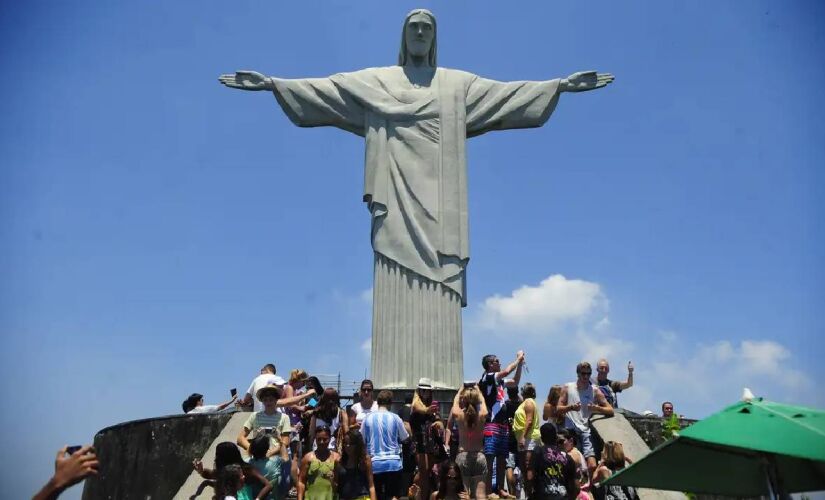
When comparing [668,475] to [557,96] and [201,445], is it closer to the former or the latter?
[201,445]

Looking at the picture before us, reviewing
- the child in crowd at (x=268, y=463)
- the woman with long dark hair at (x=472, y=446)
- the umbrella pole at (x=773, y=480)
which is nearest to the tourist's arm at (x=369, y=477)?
the child in crowd at (x=268, y=463)

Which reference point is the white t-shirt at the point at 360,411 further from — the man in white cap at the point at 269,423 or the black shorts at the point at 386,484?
the man in white cap at the point at 269,423

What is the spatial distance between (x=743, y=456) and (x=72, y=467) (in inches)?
169

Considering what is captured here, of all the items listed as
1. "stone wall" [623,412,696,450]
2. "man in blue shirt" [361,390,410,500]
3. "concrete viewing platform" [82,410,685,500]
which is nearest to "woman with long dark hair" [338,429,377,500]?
"man in blue shirt" [361,390,410,500]

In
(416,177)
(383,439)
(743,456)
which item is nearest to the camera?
(743,456)

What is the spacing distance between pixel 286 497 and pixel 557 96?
8.84m

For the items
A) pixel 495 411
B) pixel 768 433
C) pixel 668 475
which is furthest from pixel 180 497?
pixel 768 433

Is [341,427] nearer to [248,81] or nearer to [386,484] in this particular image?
[386,484]

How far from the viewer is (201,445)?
Answer: 31.0ft

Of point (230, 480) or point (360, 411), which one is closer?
point (230, 480)

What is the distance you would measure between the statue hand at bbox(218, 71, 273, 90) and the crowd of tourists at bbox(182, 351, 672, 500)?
223 inches

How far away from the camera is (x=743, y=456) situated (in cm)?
510

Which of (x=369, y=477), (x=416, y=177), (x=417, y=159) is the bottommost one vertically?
(x=369, y=477)

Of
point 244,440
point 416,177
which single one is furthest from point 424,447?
point 416,177
